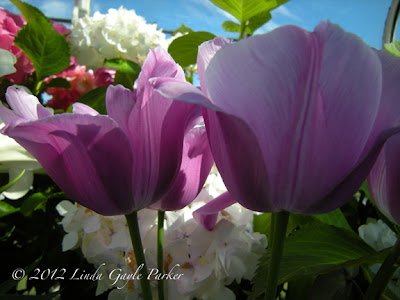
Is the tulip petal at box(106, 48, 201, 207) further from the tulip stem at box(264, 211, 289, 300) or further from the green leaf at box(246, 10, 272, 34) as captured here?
the green leaf at box(246, 10, 272, 34)

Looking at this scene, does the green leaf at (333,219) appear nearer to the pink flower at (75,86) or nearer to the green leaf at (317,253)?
the green leaf at (317,253)

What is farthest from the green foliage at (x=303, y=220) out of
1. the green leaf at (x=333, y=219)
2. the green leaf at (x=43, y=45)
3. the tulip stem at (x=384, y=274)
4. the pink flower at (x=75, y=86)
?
the pink flower at (x=75, y=86)

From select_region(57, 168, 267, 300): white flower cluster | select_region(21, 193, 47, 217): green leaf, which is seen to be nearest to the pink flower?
select_region(21, 193, 47, 217): green leaf

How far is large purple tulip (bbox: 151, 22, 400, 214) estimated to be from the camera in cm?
13

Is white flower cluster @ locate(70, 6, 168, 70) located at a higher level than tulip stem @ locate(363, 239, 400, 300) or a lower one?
lower

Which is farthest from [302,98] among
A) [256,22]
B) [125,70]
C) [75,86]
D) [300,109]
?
[75,86]

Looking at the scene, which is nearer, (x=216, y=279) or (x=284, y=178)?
(x=284, y=178)

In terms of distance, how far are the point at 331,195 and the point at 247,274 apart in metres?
0.22

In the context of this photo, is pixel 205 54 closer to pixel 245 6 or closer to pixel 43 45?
pixel 245 6

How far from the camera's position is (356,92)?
13 centimetres

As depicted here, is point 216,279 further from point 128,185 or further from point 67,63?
point 67,63

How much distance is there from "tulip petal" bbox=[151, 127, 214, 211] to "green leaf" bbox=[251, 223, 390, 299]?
0.26ft

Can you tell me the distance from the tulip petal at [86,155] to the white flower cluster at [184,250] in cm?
12

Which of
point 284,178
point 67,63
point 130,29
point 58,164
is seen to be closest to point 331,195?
point 284,178
